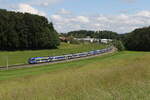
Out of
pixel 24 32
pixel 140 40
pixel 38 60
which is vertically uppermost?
pixel 24 32

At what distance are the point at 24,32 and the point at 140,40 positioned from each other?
162ft

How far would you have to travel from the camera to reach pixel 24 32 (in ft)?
309

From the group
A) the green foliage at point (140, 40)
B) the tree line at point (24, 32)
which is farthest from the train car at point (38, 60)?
the green foliage at point (140, 40)

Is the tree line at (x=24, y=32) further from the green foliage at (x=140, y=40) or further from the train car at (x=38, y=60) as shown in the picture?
the train car at (x=38, y=60)

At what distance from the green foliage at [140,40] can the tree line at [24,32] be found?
110 ft

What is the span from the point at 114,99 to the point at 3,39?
82666mm

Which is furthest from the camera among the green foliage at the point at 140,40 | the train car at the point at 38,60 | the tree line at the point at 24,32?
the green foliage at the point at 140,40

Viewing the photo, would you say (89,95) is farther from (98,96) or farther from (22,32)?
(22,32)

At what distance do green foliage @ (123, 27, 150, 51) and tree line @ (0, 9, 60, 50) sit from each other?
33.6 m

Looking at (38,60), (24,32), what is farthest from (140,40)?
(38,60)

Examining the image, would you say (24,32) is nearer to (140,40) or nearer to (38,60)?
(38,60)

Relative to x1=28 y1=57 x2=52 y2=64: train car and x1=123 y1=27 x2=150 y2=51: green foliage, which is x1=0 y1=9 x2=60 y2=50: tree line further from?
x1=28 y1=57 x2=52 y2=64: train car

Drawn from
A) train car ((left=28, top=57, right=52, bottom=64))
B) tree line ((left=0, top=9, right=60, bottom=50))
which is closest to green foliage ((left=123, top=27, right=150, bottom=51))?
tree line ((left=0, top=9, right=60, bottom=50))

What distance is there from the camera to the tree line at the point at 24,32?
87.2 m
